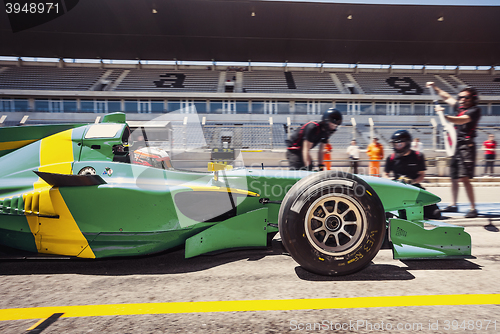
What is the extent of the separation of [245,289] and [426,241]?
4.69 feet

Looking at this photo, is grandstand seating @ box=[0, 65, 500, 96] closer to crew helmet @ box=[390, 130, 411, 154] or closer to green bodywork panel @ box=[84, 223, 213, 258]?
crew helmet @ box=[390, 130, 411, 154]

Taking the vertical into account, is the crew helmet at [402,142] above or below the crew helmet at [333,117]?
below

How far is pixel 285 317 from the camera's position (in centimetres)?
154

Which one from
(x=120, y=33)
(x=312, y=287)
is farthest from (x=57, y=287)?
(x=120, y=33)

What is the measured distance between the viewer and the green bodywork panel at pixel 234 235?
2.17 m

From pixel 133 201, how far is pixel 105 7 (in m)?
21.3

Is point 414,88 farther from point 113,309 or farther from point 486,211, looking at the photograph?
point 113,309

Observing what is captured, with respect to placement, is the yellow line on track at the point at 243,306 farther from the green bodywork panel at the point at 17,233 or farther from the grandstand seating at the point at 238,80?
the grandstand seating at the point at 238,80

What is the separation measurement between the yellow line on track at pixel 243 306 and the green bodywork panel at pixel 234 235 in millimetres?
517

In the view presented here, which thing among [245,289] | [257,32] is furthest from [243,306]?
[257,32]

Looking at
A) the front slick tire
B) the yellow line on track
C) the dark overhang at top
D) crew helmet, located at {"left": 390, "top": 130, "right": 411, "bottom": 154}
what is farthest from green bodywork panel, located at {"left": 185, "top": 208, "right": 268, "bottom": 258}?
the dark overhang at top

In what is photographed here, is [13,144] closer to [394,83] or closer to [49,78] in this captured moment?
[49,78]

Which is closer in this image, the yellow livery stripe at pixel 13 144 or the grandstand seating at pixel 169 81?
the yellow livery stripe at pixel 13 144

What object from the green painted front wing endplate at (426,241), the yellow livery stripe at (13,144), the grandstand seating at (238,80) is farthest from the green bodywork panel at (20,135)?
the grandstand seating at (238,80)
